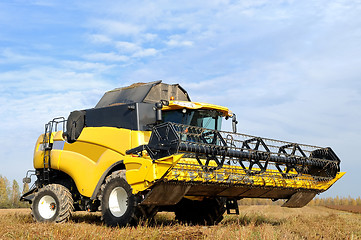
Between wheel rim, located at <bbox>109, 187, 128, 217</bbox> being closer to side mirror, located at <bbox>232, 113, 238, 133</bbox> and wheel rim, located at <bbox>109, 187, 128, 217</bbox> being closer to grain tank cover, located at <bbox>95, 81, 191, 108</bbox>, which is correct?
grain tank cover, located at <bbox>95, 81, 191, 108</bbox>

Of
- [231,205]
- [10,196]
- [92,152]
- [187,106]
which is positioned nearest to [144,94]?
[187,106]

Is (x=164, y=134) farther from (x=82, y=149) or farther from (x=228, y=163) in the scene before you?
(x=82, y=149)

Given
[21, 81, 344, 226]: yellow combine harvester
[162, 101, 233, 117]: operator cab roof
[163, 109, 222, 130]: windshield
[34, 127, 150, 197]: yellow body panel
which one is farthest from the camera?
[163, 109, 222, 130]: windshield

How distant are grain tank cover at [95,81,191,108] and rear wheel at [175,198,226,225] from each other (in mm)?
2398

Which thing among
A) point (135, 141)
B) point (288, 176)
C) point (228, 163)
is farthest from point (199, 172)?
point (288, 176)

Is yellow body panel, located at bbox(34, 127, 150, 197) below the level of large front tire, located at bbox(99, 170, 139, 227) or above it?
above

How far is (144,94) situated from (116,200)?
2575 mm

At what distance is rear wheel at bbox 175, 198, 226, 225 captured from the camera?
931 centimetres

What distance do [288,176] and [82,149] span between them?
4.63 meters

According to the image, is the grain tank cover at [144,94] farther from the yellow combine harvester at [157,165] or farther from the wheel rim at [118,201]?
the wheel rim at [118,201]

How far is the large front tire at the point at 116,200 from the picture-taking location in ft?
24.1

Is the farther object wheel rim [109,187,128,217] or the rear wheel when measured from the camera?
the rear wheel

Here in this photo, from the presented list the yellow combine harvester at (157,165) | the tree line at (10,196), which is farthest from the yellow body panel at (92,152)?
the tree line at (10,196)

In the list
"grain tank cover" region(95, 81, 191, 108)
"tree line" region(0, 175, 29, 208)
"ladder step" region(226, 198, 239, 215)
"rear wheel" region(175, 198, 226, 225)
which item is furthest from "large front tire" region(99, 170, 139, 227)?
"tree line" region(0, 175, 29, 208)
